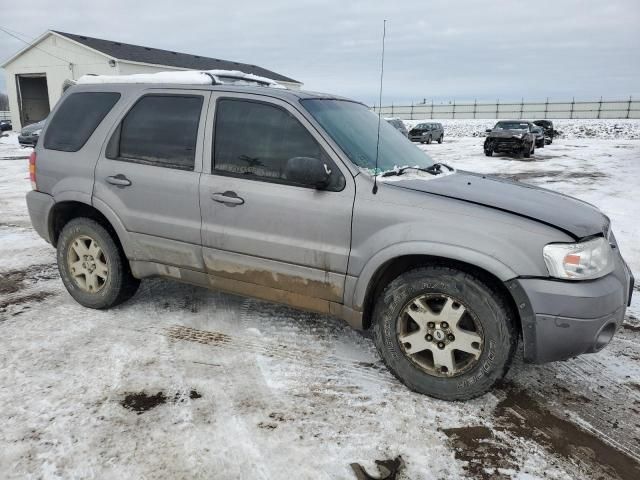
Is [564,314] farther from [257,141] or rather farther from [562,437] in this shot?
[257,141]

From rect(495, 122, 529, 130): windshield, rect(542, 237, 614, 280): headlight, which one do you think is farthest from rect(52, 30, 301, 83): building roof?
rect(542, 237, 614, 280): headlight

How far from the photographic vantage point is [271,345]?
3602 millimetres

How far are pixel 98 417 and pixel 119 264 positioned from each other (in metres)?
1.58

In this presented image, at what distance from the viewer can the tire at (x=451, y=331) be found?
275 centimetres

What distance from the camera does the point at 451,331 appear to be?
2863 millimetres

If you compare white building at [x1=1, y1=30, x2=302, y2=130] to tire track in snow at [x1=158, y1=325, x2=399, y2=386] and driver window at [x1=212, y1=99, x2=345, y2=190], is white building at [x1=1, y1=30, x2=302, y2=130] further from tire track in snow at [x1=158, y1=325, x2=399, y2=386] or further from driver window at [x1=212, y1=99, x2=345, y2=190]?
tire track in snow at [x1=158, y1=325, x2=399, y2=386]

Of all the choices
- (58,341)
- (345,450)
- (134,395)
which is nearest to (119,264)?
(58,341)

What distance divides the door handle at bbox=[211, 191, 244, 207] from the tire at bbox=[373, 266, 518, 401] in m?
1.19

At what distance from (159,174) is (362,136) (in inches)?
61.6

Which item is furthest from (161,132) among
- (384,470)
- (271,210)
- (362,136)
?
(384,470)

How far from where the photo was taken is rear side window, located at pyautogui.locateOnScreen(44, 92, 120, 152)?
398 centimetres

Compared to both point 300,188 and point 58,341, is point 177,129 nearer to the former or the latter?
point 300,188

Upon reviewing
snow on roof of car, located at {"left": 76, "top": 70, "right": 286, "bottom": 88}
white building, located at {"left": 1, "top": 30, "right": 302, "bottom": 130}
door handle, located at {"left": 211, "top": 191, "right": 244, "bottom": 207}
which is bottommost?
door handle, located at {"left": 211, "top": 191, "right": 244, "bottom": 207}

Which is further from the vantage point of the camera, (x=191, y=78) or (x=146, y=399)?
(x=191, y=78)
